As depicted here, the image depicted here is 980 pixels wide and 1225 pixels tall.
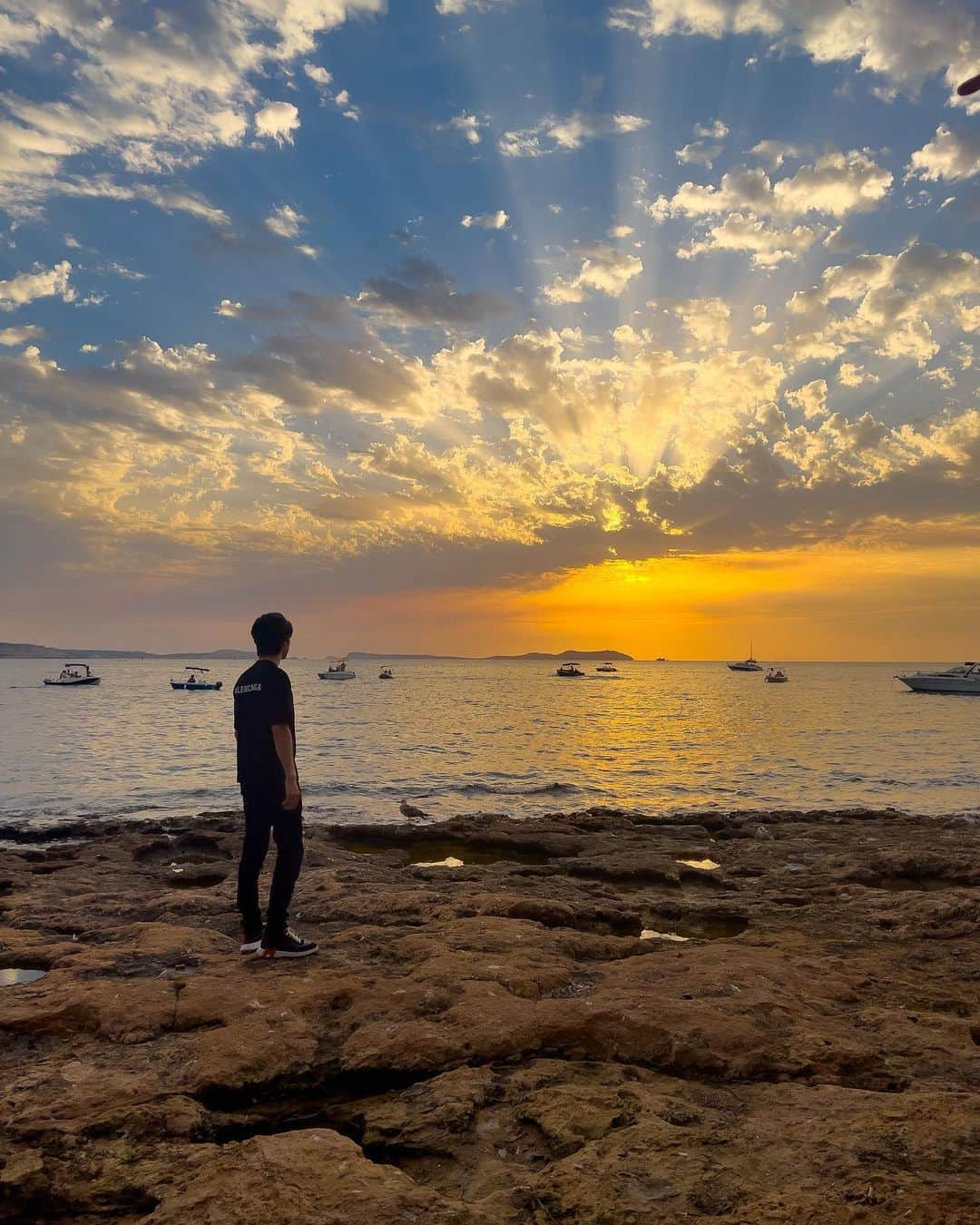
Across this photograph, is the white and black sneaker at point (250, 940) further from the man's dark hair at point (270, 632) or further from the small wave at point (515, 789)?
the small wave at point (515, 789)

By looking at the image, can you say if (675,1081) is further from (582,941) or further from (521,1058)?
(582,941)

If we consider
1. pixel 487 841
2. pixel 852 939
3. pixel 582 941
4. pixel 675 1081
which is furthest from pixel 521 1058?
pixel 487 841

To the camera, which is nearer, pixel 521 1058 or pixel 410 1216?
pixel 410 1216

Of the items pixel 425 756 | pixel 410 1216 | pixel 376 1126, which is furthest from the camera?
pixel 425 756

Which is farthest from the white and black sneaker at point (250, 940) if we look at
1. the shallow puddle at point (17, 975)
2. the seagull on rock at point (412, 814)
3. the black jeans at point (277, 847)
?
the seagull on rock at point (412, 814)

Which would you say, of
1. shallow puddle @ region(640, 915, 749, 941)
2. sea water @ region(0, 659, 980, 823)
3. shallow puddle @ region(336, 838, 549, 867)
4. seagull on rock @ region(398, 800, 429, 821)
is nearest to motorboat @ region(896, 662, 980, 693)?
sea water @ region(0, 659, 980, 823)

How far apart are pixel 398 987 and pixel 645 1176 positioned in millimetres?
2505

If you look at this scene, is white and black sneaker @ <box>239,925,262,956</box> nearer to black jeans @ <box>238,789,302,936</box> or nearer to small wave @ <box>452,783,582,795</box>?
black jeans @ <box>238,789,302,936</box>

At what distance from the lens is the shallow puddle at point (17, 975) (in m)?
6.15

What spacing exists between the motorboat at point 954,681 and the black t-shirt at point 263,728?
9099cm

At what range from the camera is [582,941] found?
680cm

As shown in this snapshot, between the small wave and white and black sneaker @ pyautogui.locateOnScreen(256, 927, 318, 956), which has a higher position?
white and black sneaker @ pyautogui.locateOnScreen(256, 927, 318, 956)

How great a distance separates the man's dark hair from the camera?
21.0 ft

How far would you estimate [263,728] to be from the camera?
243 inches
